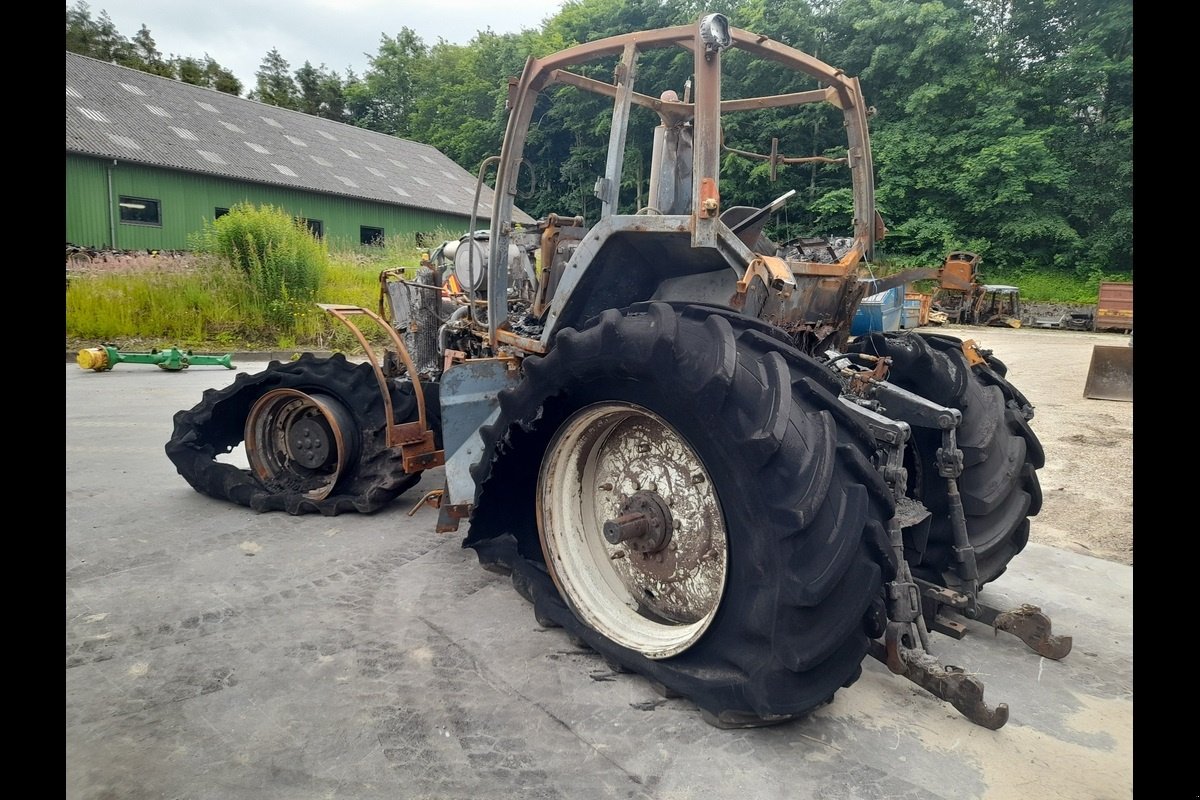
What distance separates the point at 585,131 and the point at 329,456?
997 cm

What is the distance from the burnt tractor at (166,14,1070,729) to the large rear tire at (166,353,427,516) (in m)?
0.23

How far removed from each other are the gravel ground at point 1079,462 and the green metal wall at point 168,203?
16.8m

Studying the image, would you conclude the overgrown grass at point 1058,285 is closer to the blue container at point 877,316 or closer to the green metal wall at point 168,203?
the blue container at point 877,316

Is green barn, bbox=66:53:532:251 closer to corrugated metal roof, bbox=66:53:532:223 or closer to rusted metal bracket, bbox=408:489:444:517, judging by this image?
corrugated metal roof, bbox=66:53:532:223

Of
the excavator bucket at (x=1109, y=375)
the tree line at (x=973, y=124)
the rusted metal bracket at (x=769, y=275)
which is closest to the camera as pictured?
the rusted metal bracket at (x=769, y=275)

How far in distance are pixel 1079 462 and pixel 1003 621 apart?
446cm

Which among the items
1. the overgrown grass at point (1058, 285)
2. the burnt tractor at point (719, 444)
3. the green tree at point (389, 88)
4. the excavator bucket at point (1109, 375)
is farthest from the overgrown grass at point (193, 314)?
the green tree at point (389, 88)

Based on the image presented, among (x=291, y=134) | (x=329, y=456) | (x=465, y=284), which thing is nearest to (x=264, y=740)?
(x=329, y=456)

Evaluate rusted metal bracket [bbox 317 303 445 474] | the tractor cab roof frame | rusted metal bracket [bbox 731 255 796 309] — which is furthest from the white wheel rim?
rusted metal bracket [bbox 317 303 445 474]

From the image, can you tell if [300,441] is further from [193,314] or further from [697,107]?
[193,314]

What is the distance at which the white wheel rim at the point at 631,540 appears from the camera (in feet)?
8.53

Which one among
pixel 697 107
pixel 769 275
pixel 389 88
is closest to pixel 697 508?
Answer: pixel 769 275
